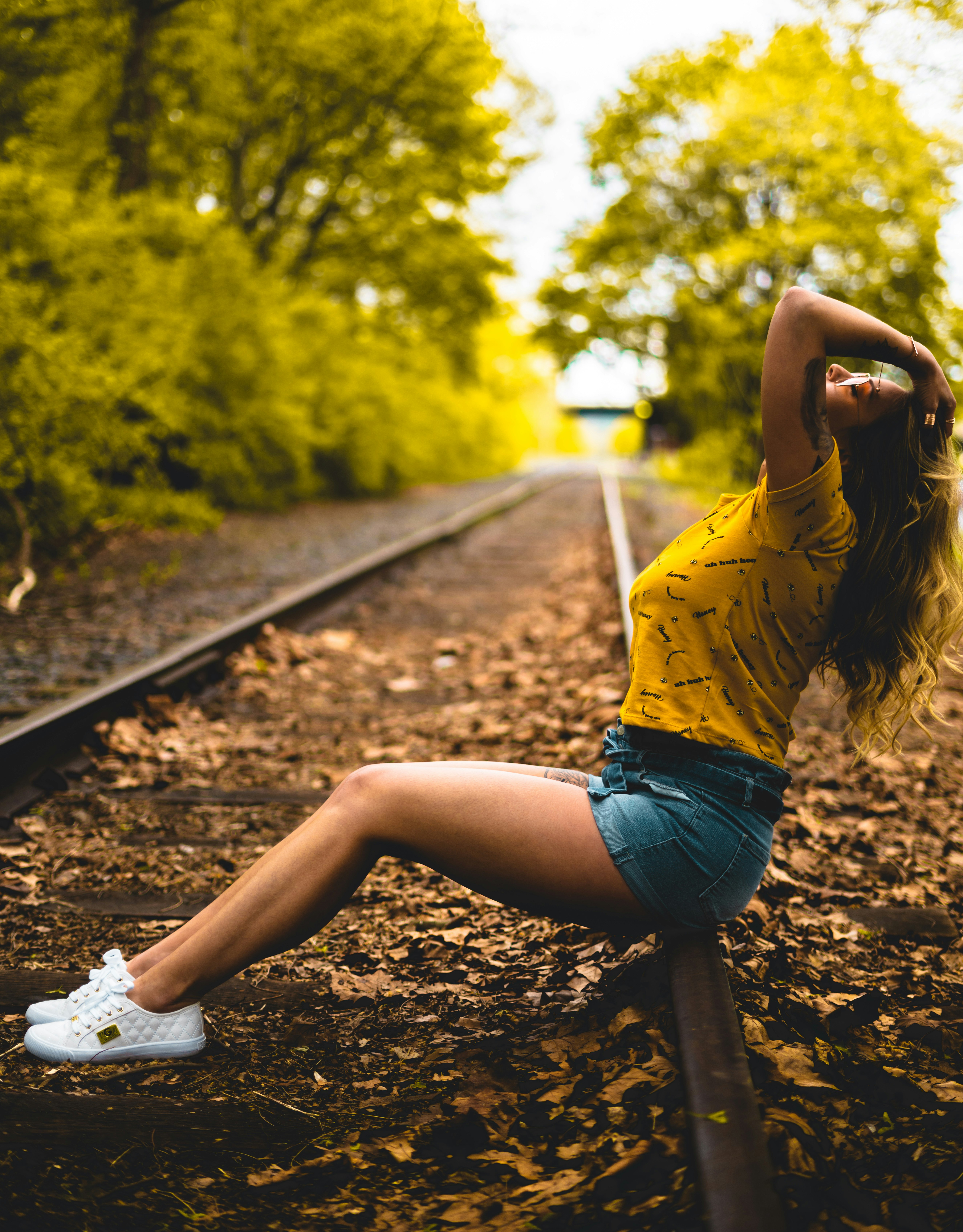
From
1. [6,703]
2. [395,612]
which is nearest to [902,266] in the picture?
[395,612]

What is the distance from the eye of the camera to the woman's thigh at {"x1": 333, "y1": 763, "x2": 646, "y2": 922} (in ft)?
6.38

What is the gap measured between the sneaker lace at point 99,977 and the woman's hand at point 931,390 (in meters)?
1.97

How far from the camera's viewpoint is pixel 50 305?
7895 mm

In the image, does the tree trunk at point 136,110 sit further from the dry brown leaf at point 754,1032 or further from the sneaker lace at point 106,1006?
the dry brown leaf at point 754,1032

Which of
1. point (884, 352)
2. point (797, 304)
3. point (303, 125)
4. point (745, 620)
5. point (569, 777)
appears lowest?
point (569, 777)

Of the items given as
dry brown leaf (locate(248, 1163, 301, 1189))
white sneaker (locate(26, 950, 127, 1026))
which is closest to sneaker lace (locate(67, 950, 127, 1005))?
white sneaker (locate(26, 950, 127, 1026))

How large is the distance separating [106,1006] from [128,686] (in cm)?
256

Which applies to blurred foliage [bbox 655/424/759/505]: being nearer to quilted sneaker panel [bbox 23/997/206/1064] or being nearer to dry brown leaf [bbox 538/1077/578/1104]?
dry brown leaf [bbox 538/1077/578/1104]

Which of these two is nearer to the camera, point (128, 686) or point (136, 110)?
point (128, 686)

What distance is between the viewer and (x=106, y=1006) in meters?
→ 2.01

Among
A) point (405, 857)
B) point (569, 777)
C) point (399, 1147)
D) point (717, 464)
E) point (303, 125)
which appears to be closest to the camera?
point (399, 1147)

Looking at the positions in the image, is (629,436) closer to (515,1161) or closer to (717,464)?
→ (717,464)

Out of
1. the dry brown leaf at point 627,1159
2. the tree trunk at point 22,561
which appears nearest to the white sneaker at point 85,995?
the dry brown leaf at point 627,1159

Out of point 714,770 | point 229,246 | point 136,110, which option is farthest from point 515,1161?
point 229,246
